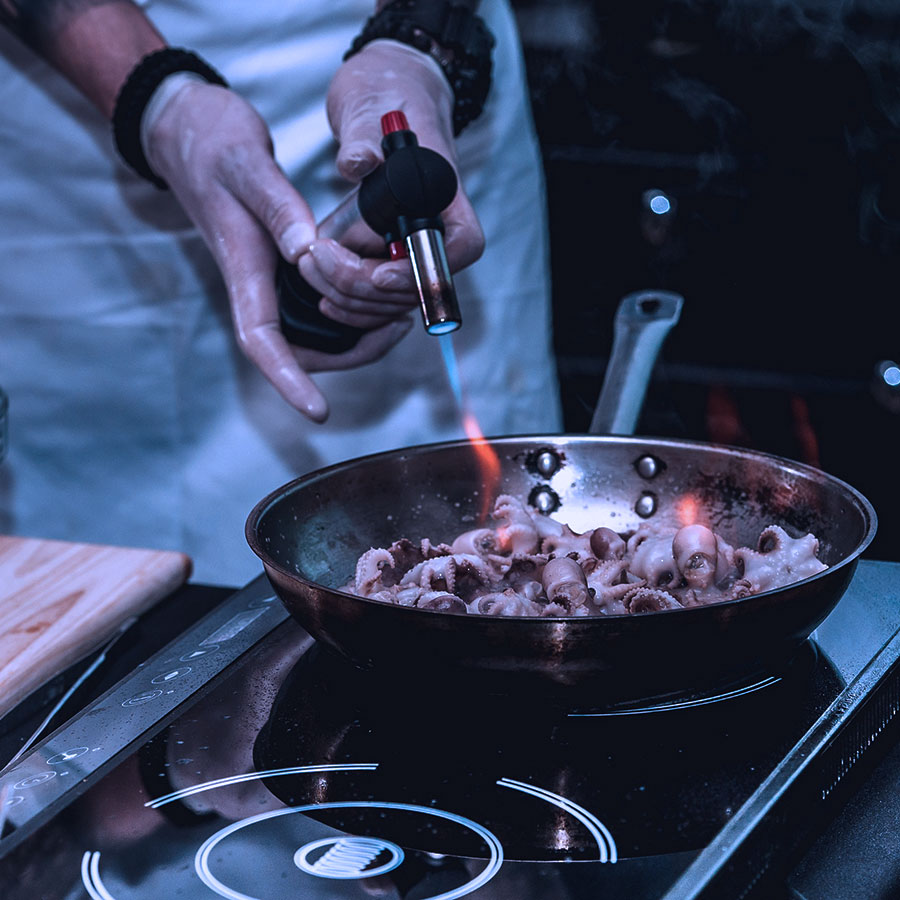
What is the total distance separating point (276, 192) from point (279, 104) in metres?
0.44

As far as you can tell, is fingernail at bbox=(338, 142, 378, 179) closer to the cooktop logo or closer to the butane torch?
the butane torch

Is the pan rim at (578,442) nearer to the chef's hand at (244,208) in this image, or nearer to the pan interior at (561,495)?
the pan interior at (561,495)

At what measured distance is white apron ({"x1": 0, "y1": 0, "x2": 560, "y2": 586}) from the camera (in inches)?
63.8

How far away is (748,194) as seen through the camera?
112 inches

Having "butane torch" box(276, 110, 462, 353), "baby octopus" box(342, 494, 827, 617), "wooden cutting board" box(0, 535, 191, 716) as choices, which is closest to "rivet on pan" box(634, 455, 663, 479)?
"baby octopus" box(342, 494, 827, 617)

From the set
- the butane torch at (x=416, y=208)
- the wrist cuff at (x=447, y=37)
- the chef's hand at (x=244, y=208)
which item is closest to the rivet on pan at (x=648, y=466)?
the butane torch at (x=416, y=208)

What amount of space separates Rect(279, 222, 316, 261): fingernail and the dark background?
162 cm

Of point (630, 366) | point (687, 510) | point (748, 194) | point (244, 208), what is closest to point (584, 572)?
point (687, 510)

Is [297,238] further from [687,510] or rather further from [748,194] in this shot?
[748,194]

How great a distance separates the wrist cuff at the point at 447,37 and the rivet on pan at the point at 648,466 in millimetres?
→ 620

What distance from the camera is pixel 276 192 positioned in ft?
4.14

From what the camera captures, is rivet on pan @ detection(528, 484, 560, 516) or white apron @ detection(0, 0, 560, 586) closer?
rivet on pan @ detection(528, 484, 560, 516)

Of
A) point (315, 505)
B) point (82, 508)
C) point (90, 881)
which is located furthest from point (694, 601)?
point (82, 508)

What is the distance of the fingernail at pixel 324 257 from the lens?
115 centimetres
